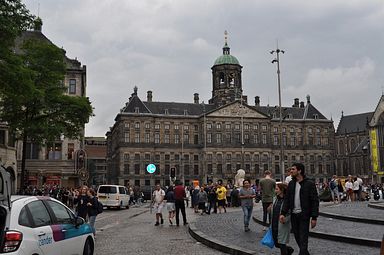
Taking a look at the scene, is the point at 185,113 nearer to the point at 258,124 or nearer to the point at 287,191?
the point at 258,124

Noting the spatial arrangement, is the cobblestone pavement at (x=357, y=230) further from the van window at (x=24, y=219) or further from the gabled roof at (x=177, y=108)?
the gabled roof at (x=177, y=108)

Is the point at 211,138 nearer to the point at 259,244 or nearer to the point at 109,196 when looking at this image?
the point at 109,196

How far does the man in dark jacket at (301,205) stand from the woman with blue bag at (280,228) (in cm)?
25

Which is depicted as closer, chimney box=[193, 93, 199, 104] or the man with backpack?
the man with backpack

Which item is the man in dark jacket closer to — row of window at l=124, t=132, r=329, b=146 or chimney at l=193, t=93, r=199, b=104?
row of window at l=124, t=132, r=329, b=146

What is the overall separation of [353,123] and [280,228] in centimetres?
12237

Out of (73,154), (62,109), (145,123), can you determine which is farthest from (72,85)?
(145,123)

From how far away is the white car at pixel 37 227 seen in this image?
6109mm

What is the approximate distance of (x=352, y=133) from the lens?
119 meters

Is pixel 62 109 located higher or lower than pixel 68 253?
higher

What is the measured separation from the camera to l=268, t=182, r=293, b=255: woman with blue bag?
8.48 m

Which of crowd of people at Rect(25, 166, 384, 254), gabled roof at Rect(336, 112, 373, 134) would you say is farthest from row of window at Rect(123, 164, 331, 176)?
crowd of people at Rect(25, 166, 384, 254)

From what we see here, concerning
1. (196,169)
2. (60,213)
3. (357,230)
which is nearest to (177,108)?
(196,169)

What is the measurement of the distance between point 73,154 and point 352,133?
8544cm
